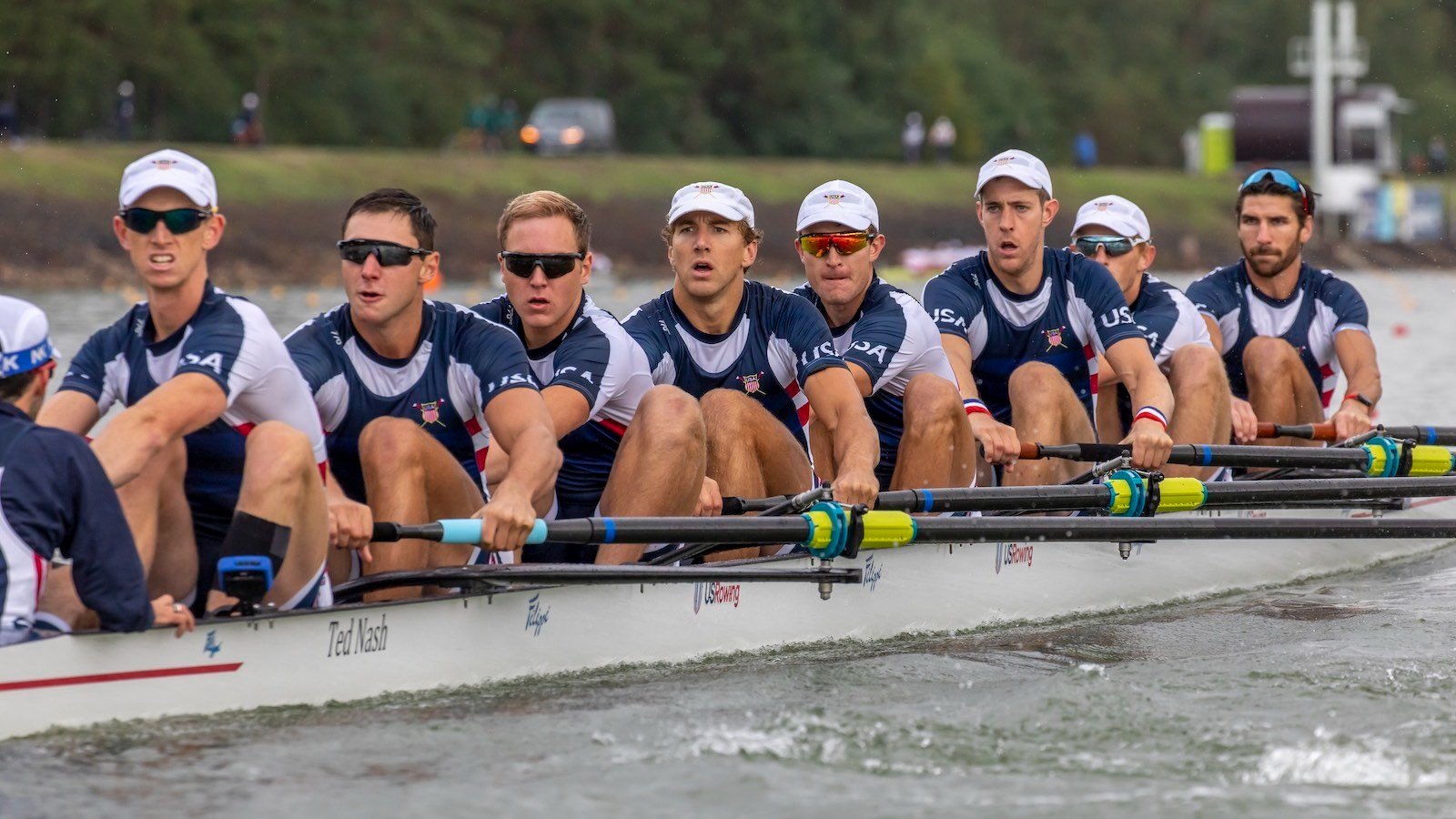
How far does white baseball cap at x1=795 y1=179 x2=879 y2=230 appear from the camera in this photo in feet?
24.5

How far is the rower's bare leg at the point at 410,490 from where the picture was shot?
5883mm

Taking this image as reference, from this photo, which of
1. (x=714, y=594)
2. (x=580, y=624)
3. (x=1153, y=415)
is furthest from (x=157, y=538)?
(x=1153, y=415)

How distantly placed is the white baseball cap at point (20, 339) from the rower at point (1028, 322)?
13.0ft

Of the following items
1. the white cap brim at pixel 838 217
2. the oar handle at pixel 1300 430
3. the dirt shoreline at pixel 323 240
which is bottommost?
the oar handle at pixel 1300 430

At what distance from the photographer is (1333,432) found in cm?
920

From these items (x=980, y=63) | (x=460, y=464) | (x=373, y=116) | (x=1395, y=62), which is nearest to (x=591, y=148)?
(x=373, y=116)

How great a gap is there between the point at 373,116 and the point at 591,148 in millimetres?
6449

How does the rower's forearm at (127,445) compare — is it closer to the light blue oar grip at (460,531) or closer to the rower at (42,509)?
the rower at (42,509)

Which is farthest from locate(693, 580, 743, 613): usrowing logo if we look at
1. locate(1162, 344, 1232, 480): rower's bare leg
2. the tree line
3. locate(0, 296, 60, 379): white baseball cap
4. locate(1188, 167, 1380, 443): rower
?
the tree line

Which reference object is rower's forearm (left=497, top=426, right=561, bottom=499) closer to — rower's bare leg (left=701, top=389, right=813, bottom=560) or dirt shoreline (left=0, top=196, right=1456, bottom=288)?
rower's bare leg (left=701, top=389, right=813, bottom=560)

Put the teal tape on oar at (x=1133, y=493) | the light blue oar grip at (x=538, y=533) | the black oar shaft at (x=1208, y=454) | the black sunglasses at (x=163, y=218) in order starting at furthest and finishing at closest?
the black oar shaft at (x=1208, y=454) < the teal tape on oar at (x=1133, y=493) < the light blue oar grip at (x=538, y=533) < the black sunglasses at (x=163, y=218)

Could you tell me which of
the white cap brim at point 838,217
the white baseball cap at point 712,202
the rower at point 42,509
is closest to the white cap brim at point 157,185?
the rower at point 42,509

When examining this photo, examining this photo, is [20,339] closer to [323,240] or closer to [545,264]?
[545,264]

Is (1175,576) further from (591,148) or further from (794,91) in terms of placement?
(794,91)
